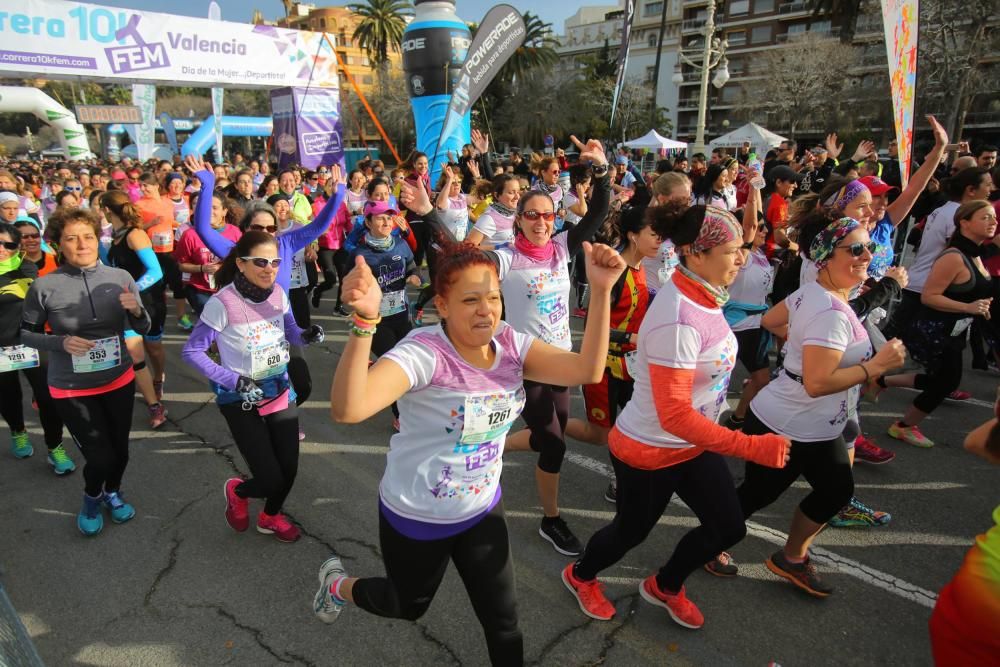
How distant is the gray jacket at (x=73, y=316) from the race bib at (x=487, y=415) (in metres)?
2.72

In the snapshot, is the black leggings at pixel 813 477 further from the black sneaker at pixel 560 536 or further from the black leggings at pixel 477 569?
the black leggings at pixel 477 569

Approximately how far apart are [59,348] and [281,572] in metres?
1.82

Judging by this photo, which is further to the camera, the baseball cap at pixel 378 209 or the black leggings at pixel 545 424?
the baseball cap at pixel 378 209

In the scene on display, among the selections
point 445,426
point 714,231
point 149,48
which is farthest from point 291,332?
point 149,48

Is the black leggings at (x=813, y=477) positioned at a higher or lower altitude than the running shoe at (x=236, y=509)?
higher

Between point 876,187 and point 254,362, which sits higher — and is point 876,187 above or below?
above

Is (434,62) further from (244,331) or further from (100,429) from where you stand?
(100,429)

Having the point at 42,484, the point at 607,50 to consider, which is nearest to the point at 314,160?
the point at 42,484

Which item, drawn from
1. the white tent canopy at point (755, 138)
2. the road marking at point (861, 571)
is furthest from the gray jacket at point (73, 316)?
the white tent canopy at point (755, 138)

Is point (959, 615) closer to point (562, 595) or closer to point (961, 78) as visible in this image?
point (562, 595)

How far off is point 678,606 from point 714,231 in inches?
70.7

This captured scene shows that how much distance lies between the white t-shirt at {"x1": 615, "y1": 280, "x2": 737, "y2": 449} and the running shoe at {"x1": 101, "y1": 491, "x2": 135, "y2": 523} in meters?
3.23

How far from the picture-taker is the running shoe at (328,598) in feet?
8.70

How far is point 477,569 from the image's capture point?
2.18 metres
